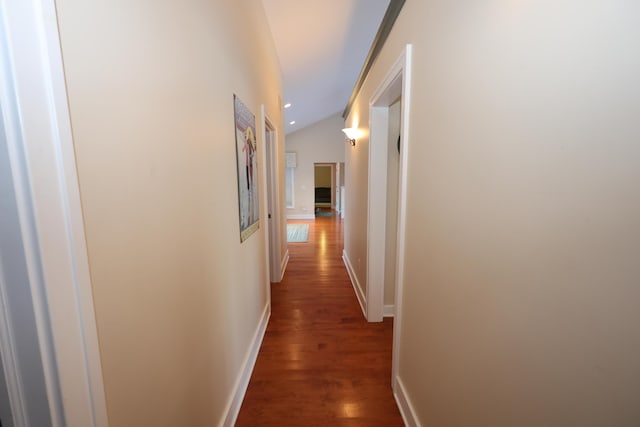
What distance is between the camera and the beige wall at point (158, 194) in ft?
1.88

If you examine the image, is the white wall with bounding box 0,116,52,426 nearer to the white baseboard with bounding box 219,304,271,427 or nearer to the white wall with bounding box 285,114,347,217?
the white baseboard with bounding box 219,304,271,427

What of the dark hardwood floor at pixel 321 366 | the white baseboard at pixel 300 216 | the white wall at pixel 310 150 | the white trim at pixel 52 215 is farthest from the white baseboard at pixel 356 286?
the white wall at pixel 310 150

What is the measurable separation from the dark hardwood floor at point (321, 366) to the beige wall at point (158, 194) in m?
0.36

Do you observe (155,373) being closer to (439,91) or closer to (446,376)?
(446,376)

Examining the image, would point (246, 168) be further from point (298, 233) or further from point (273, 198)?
point (298, 233)

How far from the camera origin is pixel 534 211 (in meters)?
0.62

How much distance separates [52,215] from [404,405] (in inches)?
71.3

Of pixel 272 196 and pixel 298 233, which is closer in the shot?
pixel 272 196

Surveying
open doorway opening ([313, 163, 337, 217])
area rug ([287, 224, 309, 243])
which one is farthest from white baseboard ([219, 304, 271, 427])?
open doorway opening ([313, 163, 337, 217])

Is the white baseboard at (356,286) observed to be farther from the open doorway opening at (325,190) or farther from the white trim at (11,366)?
the open doorway opening at (325,190)

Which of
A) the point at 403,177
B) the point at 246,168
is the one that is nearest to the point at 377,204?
the point at 403,177

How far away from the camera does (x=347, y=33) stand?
3.00m

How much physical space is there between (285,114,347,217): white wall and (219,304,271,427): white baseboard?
6.58 metres

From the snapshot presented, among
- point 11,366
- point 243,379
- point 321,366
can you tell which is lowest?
point 321,366
